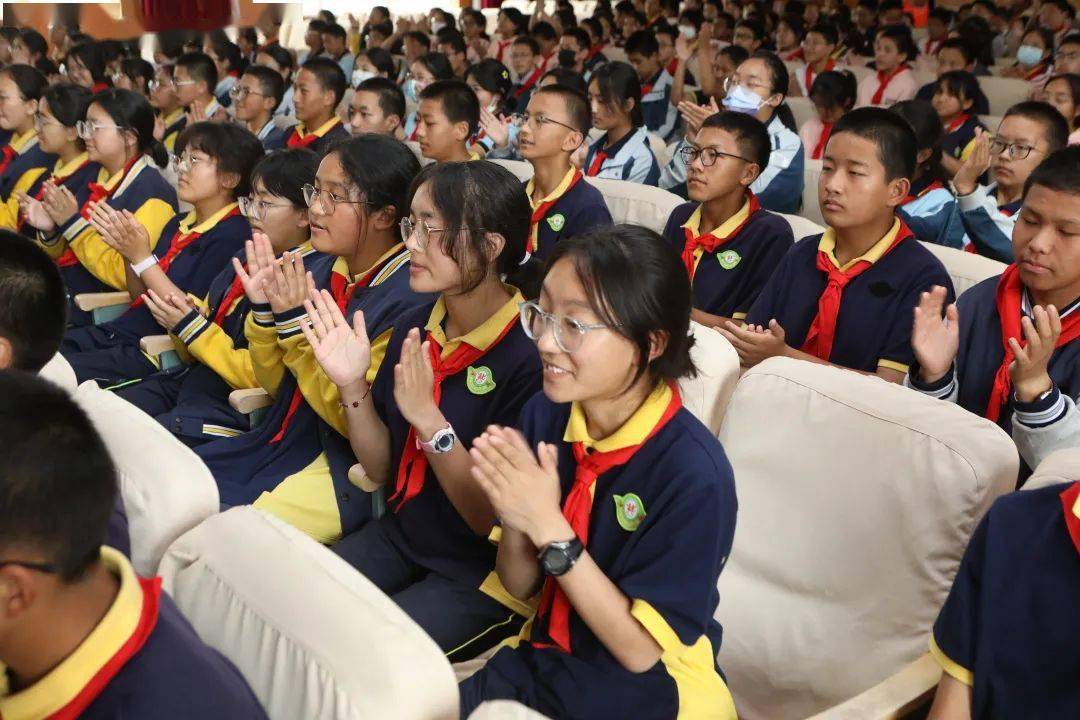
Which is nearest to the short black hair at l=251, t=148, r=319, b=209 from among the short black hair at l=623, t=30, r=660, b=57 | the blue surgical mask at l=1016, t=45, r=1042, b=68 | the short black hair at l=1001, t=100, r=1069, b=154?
the short black hair at l=1001, t=100, r=1069, b=154

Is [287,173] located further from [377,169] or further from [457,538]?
[457,538]

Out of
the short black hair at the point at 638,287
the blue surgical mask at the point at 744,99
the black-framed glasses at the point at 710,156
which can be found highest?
the short black hair at the point at 638,287

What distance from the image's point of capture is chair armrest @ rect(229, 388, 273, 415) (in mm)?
2326

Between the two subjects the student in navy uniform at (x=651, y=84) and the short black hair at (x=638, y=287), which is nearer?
the short black hair at (x=638, y=287)

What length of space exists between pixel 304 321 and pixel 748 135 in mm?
1476

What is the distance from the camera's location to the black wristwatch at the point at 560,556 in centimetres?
123

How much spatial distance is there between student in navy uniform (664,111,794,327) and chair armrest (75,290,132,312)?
5.47ft

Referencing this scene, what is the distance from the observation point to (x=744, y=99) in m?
4.04

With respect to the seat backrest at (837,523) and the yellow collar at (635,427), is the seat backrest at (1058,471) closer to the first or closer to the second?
the seat backrest at (837,523)

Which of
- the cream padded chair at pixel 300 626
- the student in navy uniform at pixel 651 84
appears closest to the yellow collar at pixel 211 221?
the cream padded chair at pixel 300 626

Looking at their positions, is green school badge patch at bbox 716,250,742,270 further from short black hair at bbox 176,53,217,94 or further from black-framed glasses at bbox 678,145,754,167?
short black hair at bbox 176,53,217,94

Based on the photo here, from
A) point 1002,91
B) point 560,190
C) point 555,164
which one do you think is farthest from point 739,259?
point 1002,91

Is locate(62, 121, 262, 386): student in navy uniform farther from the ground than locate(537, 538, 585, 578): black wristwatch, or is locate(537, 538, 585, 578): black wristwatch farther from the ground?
locate(537, 538, 585, 578): black wristwatch

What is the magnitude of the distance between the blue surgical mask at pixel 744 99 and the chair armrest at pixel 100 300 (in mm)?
2453
